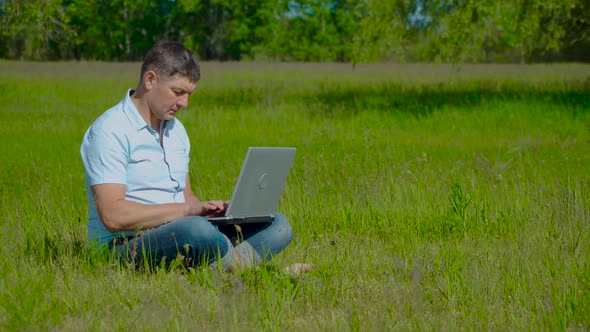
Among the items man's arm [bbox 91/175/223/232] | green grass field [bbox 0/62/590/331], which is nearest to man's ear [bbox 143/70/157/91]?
man's arm [bbox 91/175/223/232]

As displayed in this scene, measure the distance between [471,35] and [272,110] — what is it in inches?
160

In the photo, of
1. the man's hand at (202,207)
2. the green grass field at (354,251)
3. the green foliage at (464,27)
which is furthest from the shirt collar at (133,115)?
the green foliage at (464,27)

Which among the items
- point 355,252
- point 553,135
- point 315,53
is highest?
point 355,252

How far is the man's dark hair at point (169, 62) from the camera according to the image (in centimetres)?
483

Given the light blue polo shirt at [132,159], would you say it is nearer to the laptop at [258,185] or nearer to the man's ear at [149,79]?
the man's ear at [149,79]

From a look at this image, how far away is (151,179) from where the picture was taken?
5055mm

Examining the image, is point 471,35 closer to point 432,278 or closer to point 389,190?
point 389,190

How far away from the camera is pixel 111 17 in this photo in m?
70.6

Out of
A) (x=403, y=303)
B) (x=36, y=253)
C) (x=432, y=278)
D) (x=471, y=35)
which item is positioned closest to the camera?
(x=403, y=303)

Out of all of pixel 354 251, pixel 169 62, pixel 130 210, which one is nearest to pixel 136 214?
pixel 130 210

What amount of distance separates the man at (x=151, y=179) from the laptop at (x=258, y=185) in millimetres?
120

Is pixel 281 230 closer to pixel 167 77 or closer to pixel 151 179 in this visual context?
pixel 151 179

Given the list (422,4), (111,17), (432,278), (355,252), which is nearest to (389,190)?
(355,252)

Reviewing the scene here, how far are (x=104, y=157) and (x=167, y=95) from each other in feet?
1.55
